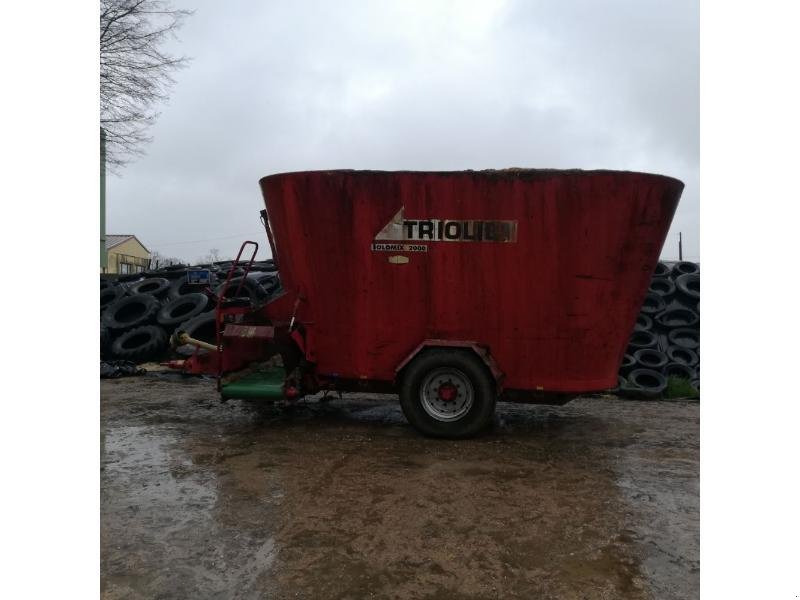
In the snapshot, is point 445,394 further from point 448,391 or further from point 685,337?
point 685,337

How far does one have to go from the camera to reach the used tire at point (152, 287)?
1279 cm

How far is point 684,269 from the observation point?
522 inches

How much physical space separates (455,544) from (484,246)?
10.3 feet

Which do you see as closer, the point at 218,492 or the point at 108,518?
the point at 108,518

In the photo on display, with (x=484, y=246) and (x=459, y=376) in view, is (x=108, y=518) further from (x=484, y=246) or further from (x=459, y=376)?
(x=484, y=246)

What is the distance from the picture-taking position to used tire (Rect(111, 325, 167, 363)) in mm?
10625

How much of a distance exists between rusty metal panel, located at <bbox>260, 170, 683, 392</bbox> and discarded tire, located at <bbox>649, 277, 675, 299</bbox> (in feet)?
22.0

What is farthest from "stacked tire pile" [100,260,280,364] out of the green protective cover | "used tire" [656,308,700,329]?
"used tire" [656,308,700,329]

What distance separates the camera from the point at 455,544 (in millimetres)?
3799

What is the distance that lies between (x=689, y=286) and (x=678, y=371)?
3.07 metres

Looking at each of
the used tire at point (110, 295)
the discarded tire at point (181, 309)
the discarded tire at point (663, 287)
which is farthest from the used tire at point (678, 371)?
the used tire at point (110, 295)

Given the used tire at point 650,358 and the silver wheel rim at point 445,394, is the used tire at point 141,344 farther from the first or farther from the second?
the used tire at point 650,358

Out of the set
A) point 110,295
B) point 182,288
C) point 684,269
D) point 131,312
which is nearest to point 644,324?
point 684,269

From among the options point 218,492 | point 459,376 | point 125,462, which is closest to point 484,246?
point 459,376
